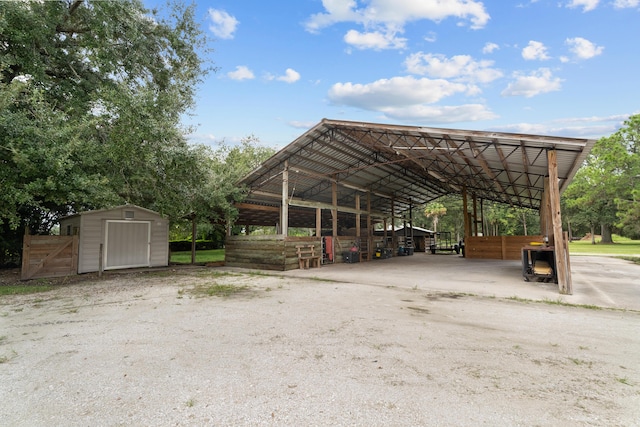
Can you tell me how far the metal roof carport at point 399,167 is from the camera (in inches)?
324

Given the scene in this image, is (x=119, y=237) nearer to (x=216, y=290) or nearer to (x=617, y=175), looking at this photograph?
(x=216, y=290)

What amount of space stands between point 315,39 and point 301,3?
10.3 ft

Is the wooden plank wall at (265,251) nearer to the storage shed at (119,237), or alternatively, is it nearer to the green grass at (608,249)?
the storage shed at (119,237)

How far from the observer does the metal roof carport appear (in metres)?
8.24

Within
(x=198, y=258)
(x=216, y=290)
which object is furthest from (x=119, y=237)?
(x=198, y=258)

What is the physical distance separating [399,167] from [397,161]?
14.9ft

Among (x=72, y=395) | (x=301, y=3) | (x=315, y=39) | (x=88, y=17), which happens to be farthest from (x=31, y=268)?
(x=315, y=39)

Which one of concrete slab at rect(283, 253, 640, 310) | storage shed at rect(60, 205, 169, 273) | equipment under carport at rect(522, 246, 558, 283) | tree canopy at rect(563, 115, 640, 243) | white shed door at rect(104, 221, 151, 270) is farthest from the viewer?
tree canopy at rect(563, 115, 640, 243)

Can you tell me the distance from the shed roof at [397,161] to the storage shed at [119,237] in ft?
13.4

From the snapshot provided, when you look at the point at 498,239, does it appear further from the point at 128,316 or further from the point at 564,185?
the point at 128,316

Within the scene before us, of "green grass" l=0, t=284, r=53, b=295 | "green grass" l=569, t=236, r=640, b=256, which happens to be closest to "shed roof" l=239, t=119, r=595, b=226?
"green grass" l=0, t=284, r=53, b=295

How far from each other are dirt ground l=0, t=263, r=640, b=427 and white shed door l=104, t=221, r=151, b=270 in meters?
5.00

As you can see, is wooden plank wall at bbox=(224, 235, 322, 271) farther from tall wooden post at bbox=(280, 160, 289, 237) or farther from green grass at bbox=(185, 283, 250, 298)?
green grass at bbox=(185, 283, 250, 298)

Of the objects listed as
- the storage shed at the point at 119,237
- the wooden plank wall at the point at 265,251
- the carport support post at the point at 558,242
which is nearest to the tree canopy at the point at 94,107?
the storage shed at the point at 119,237
